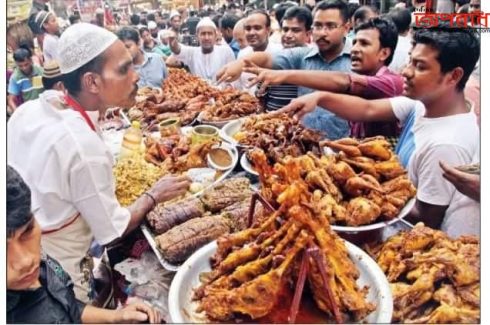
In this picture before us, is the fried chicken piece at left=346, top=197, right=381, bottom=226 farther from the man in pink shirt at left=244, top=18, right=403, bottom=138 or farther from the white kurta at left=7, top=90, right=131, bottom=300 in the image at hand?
the white kurta at left=7, top=90, right=131, bottom=300

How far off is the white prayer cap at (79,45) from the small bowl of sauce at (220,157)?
2.62ft

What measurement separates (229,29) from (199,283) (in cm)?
139

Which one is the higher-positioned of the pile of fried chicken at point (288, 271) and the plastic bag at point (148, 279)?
the pile of fried chicken at point (288, 271)

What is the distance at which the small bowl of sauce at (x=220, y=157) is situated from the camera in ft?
7.03

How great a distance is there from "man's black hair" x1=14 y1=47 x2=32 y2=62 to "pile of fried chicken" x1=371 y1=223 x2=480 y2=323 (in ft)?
4.98

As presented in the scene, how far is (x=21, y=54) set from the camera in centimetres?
155

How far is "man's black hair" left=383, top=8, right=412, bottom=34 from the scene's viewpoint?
176 cm

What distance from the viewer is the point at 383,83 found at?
6.48ft

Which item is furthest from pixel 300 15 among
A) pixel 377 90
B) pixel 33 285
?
pixel 33 285

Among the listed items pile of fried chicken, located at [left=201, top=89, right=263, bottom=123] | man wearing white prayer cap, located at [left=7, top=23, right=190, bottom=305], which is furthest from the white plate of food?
pile of fried chicken, located at [left=201, top=89, right=263, bottom=123]

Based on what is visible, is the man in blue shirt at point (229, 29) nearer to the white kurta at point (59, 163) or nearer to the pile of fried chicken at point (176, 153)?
the pile of fried chicken at point (176, 153)

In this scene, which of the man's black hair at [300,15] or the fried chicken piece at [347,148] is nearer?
the fried chicken piece at [347,148]

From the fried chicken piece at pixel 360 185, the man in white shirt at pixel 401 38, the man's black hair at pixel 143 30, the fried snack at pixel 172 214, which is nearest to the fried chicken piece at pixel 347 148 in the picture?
the fried chicken piece at pixel 360 185
